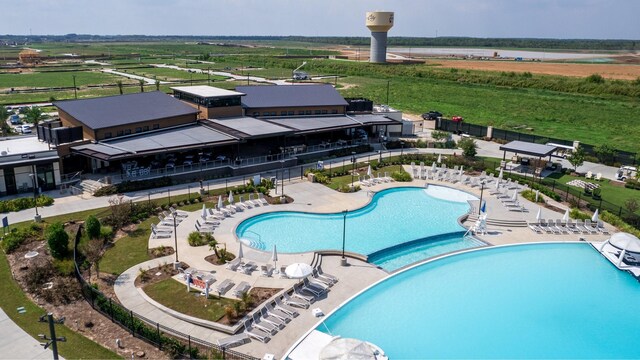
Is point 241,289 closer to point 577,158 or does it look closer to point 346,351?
point 346,351

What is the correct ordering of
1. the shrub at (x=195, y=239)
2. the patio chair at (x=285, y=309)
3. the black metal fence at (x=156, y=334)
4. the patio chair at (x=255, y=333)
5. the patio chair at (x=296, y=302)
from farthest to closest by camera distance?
the shrub at (x=195, y=239), the patio chair at (x=296, y=302), the patio chair at (x=285, y=309), the patio chair at (x=255, y=333), the black metal fence at (x=156, y=334)

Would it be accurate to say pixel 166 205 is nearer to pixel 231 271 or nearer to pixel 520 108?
pixel 231 271

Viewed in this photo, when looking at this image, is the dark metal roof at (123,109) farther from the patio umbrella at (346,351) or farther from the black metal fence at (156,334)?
the patio umbrella at (346,351)

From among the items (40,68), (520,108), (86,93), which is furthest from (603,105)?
(40,68)

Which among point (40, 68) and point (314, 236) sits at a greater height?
point (40, 68)

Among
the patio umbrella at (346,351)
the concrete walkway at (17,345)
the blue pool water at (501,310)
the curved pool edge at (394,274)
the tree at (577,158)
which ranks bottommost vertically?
the blue pool water at (501,310)

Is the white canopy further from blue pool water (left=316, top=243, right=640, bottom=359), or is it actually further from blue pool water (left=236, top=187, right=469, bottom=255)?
blue pool water (left=236, top=187, right=469, bottom=255)

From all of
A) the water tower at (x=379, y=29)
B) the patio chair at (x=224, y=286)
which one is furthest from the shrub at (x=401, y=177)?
the water tower at (x=379, y=29)
